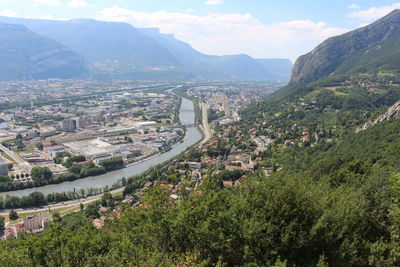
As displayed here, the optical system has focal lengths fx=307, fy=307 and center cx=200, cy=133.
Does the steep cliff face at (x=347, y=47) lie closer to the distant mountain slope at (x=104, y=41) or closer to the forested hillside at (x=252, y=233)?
the forested hillside at (x=252, y=233)

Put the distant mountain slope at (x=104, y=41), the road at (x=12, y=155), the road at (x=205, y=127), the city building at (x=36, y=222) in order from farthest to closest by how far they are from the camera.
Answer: the distant mountain slope at (x=104, y=41)
the road at (x=205, y=127)
the road at (x=12, y=155)
the city building at (x=36, y=222)

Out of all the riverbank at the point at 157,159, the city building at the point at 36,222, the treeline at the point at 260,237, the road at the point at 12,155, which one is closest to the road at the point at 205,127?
the riverbank at the point at 157,159

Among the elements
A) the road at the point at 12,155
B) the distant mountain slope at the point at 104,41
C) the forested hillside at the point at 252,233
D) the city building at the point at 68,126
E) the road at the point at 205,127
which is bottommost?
the road at the point at 12,155

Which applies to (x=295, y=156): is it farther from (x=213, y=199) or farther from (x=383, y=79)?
(x=383, y=79)

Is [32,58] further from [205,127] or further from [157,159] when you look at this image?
[157,159]

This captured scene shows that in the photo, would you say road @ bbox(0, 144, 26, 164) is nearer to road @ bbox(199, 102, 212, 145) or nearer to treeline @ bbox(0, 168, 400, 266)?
road @ bbox(199, 102, 212, 145)

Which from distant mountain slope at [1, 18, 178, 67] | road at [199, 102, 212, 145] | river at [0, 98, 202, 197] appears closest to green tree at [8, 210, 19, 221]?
river at [0, 98, 202, 197]

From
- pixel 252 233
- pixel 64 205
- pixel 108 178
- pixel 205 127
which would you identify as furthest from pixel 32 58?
pixel 252 233
